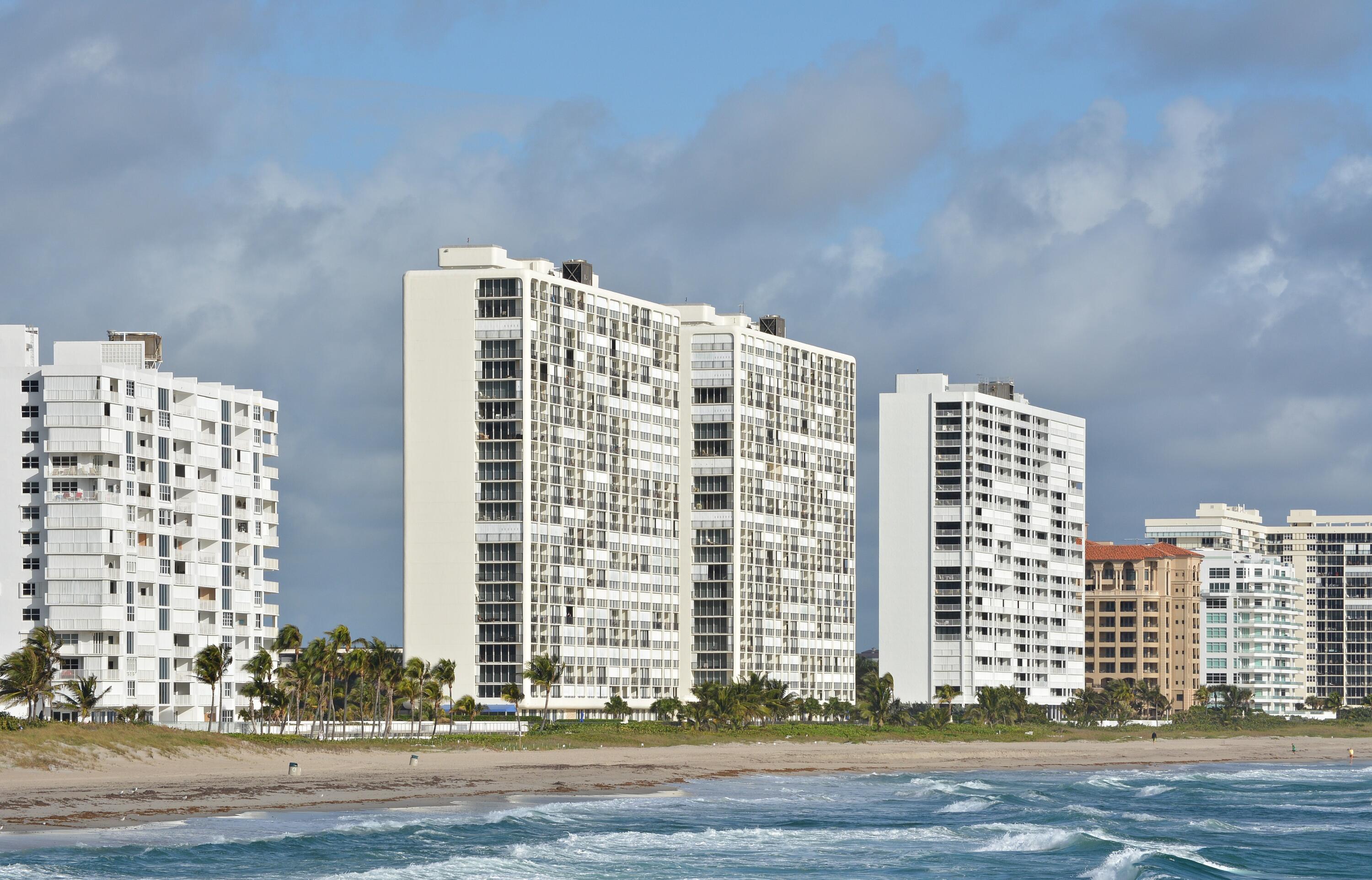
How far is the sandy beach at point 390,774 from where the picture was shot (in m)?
85.3

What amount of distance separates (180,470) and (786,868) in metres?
92.0

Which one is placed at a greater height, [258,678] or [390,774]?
[258,678]

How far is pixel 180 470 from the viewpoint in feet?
504

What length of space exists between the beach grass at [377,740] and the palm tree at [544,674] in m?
2.22

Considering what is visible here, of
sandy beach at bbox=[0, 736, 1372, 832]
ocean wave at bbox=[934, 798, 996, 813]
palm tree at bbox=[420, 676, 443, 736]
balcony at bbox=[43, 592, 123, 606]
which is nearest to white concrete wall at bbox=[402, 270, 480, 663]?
palm tree at bbox=[420, 676, 443, 736]

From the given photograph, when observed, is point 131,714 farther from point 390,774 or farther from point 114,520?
point 390,774

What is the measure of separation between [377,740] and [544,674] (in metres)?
34.5

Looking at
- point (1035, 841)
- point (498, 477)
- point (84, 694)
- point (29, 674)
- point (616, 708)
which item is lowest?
point (616, 708)

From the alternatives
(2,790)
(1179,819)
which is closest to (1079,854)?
(1179,819)

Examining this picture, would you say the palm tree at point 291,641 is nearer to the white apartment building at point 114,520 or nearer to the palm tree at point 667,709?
the white apartment building at point 114,520

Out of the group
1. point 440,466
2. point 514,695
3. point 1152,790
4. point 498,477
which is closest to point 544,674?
point 514,695

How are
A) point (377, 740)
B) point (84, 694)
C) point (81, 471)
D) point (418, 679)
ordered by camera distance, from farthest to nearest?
point (418, 679) < point (81, 471) < point (377, 740) < point (84, 694)

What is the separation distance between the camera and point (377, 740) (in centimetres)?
13788

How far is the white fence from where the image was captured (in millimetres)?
142500
